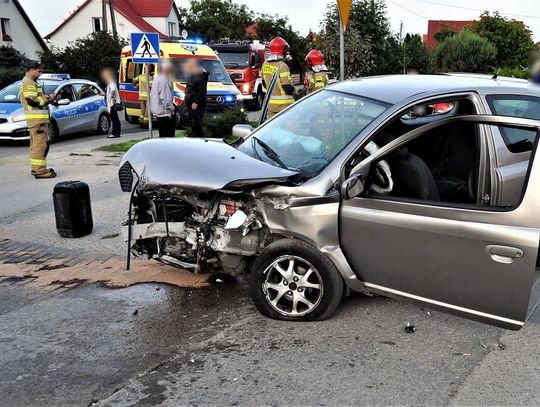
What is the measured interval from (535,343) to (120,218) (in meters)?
5.26

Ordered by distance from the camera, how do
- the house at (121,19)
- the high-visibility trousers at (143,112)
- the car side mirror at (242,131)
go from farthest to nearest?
the house at (121,19) → the high-visibility trousers at (143,112) → the car side mirror at (242,131)

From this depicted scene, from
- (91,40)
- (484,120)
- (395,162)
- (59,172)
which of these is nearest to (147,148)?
(395,162)

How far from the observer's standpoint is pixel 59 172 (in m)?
11.3

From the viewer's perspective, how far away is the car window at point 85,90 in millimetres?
16172

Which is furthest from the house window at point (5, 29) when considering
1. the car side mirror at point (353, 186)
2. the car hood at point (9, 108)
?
the car side mirror at point (353, 186)

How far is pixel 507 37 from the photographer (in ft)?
99.7

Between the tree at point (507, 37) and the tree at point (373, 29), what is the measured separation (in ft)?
23.9

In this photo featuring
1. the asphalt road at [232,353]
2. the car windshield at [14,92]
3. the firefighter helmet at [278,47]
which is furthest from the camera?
the car windshield at [14,92]

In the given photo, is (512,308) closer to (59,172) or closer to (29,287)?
(29,287)

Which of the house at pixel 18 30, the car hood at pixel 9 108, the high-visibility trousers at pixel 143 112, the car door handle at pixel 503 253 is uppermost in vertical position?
the house at pixel 18 30

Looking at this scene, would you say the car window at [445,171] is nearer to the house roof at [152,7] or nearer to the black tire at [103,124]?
the black tire at [103,124]

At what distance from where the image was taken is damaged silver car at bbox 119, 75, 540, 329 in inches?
147

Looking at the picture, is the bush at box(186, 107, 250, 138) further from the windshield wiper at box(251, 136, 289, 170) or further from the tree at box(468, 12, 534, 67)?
the tree at box(468, 12, 534, 67)

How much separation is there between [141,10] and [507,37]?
42022mm
